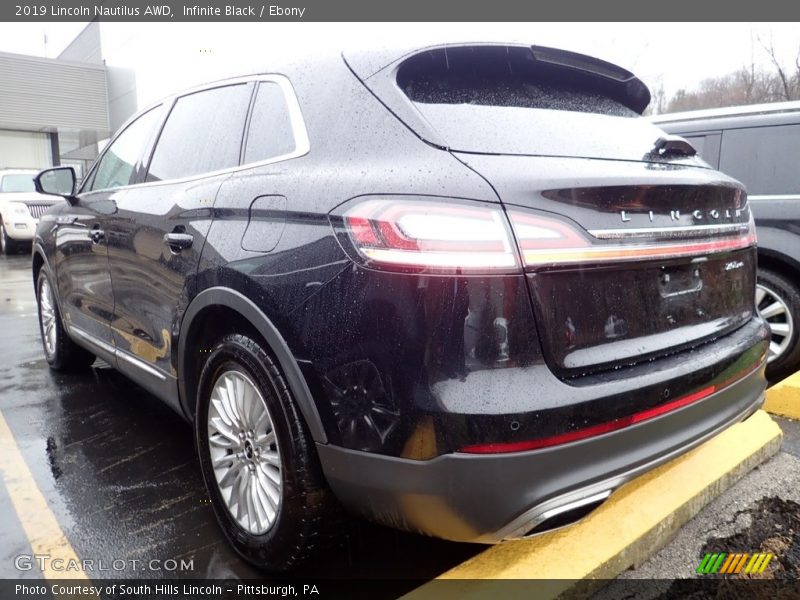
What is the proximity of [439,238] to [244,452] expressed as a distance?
1.12 metres

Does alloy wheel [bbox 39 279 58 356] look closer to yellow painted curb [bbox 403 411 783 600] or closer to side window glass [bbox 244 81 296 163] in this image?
side window glass [bbox 244 81 296 163]

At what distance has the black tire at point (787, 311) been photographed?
3.91 meters

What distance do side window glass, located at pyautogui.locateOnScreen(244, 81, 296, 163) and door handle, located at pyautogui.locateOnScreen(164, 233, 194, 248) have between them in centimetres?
38

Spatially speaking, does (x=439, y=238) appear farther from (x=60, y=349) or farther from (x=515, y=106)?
(x=60, y=349)

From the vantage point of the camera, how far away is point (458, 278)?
1501mm

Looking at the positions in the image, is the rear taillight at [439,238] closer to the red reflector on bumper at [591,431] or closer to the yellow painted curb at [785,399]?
the red reflector on bumper at [591,431]

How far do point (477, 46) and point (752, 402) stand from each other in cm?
159

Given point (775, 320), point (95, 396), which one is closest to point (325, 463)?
point (95, 396)

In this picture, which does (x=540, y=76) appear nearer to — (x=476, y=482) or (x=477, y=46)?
(x=477, y=46)

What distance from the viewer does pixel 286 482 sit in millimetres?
1875

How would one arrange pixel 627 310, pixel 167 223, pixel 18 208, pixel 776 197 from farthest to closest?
pixel 18 208, pixel 776 197, pixel 167 223, pixel 627 310

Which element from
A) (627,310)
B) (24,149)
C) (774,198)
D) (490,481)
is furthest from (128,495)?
(24,149)

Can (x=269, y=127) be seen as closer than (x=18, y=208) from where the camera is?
Yes

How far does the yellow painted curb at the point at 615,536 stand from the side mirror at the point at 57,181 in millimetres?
3594
